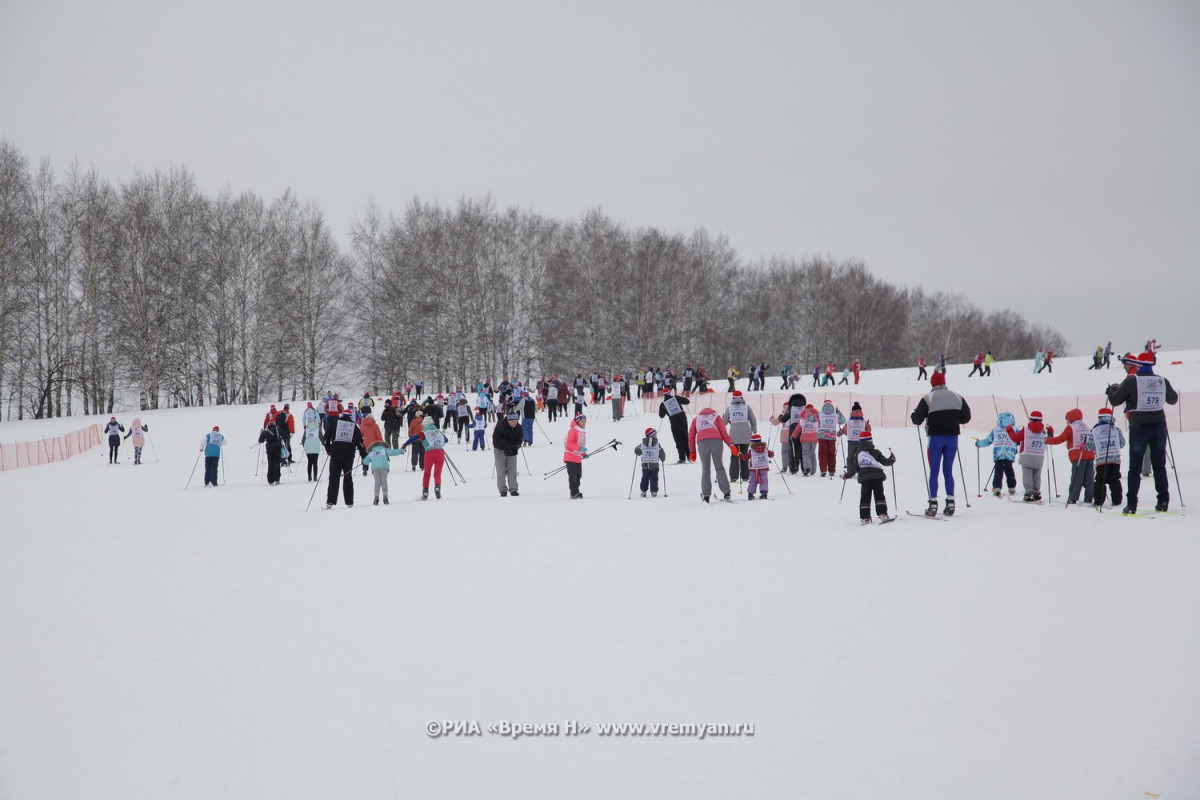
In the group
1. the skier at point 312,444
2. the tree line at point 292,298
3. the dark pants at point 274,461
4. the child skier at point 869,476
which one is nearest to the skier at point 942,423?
the child skier at point 869,476

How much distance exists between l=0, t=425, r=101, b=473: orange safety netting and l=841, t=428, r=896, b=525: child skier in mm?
25269

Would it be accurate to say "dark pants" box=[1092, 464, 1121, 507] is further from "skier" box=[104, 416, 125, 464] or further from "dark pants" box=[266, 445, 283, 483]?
"skier" box=[104, 416, 125, 464]

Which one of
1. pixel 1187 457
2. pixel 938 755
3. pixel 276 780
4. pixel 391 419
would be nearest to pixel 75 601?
pixel 276 780

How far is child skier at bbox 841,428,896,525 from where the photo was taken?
9203 mm

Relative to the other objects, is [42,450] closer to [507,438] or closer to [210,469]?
[210,469]

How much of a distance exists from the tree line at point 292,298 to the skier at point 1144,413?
41004 millimetres

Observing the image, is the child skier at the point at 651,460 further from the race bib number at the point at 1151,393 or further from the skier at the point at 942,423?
the race bib number at the point at 1151,393

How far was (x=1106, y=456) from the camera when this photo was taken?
952cm

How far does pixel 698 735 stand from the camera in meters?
4.43

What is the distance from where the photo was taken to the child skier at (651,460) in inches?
512

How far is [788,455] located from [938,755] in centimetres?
1125

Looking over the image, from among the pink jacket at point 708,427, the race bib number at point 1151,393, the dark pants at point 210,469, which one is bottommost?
the dark pants at point 210,469

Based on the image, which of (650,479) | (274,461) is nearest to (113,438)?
(274,461)

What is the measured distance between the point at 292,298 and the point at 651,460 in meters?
39.3
